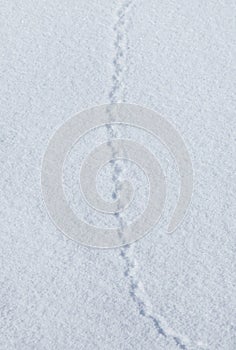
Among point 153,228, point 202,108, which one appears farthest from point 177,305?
point 202,108

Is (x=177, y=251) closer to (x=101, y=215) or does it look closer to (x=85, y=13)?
(x=101, y=215)

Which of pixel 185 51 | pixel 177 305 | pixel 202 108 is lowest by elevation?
pixel 177 305

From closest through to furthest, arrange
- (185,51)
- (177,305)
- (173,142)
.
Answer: (177,305), (173,142), (185,51)

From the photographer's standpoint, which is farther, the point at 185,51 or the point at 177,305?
the point at 185,51

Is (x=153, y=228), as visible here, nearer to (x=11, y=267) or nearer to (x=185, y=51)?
(x=11, y=267)

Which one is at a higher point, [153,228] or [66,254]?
[153,228]

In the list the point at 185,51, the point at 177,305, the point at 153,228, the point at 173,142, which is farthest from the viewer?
the point at 185,51
